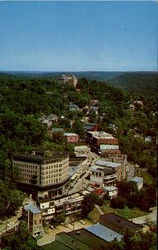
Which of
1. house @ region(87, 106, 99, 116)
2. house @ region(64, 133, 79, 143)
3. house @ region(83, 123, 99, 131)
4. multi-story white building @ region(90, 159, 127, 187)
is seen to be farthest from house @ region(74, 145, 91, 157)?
house @ region(87, 106, 99, 116)

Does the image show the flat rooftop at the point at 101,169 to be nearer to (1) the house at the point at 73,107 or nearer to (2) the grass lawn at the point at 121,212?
(2) the grass lawn at the point at 121,212

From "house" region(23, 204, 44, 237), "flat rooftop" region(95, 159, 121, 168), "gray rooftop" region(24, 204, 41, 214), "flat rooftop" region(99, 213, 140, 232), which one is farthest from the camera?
"flat rooftop" region(95, 159, 121, 168)

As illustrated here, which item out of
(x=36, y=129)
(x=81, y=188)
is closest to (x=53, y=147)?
(x=36, y=129)

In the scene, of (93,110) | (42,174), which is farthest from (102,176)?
(93,110)

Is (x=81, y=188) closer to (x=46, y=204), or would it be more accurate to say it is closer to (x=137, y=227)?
(x=46, y=204)

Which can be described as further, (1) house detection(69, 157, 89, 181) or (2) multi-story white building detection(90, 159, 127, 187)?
(1) house detection(69, 157, 89, 181)

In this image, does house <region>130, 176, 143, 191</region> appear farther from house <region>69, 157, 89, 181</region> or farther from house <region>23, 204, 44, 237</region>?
house <region>23, 204, 44, 237</region>
